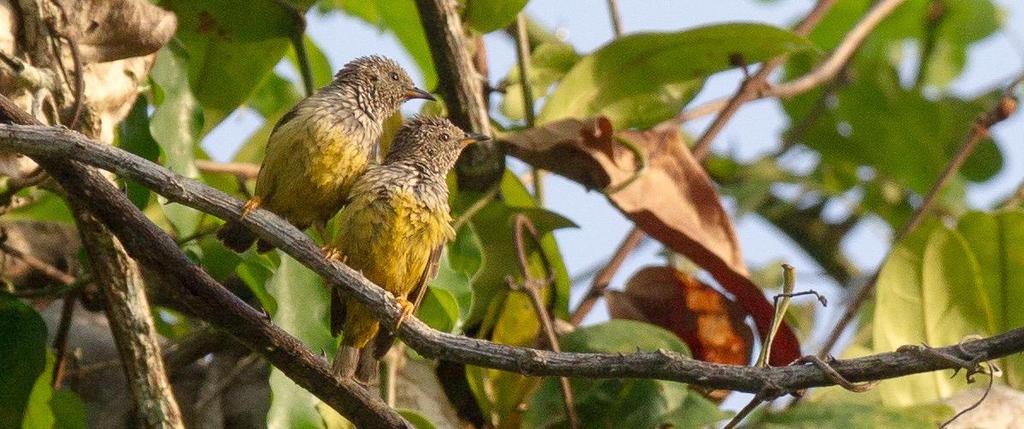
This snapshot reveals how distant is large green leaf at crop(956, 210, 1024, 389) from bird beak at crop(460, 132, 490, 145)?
1.70 metres

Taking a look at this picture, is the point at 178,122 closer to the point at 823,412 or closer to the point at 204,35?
the point at 204,35

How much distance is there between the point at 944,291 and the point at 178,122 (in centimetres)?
248

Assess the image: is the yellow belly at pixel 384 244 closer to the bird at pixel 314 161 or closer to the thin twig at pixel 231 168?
the bird at pixel 314 161

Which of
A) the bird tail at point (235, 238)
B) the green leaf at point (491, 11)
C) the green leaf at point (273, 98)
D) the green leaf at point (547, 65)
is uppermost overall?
the green leaf at point (491, 11)

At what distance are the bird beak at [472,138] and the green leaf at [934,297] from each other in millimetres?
1410

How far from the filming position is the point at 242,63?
4520 millimetres

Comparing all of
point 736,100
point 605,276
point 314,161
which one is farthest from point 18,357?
point 736,100

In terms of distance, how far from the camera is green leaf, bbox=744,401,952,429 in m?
4.11

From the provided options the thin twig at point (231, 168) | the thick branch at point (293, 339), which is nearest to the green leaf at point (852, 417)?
the thick branch at point (293, 339)

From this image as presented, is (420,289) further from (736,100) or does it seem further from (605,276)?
(736,100)

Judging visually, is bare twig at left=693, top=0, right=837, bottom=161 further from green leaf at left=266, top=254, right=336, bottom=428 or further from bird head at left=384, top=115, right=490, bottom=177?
green leaf at left=266, top=254, right=336, bottom=428

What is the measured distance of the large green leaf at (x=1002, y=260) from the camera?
467 centimetres

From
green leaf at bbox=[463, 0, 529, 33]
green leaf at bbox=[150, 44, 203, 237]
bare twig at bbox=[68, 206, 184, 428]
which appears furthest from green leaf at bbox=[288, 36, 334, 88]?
bare twig at bbox=[68, 206, 184, 428]

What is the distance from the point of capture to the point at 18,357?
386 centimetres
